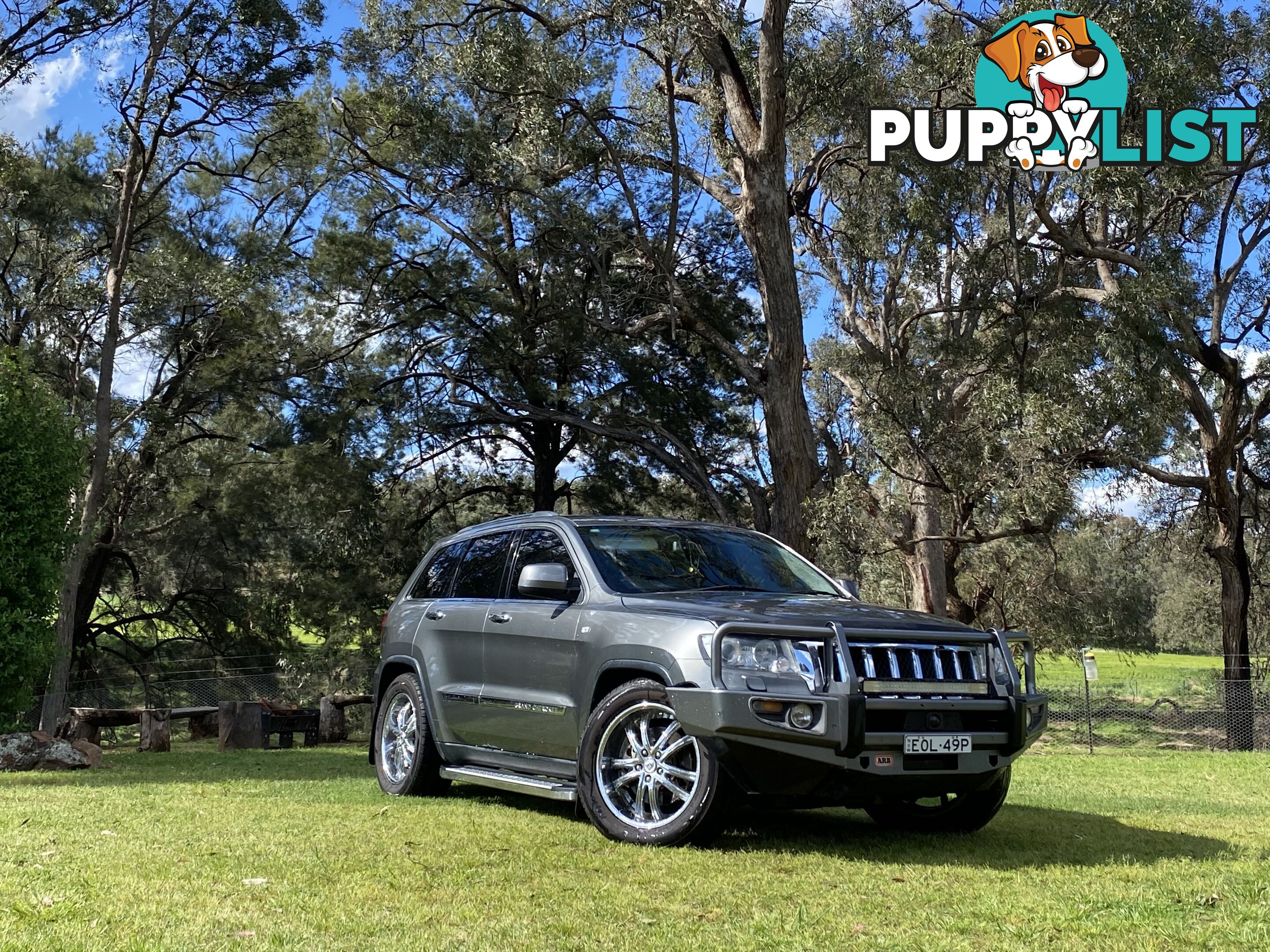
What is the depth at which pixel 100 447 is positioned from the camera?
72.0 ft

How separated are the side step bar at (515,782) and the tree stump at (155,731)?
8.56m

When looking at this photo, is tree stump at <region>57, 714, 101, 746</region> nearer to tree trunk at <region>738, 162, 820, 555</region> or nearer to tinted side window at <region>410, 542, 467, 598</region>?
tinted side window at <region>410, 542, 467, 598</region>

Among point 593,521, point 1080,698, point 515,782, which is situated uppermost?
point 593,521

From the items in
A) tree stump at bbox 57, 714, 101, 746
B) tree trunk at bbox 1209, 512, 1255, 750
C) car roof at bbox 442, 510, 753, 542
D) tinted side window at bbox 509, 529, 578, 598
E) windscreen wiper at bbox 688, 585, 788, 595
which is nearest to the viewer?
windscreen wiper at bbox 688, 585, 788, 595

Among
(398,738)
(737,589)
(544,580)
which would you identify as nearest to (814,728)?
(737,589)

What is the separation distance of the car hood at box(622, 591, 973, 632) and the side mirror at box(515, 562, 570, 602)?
0.38 meters

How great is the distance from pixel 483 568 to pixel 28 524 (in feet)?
22.1

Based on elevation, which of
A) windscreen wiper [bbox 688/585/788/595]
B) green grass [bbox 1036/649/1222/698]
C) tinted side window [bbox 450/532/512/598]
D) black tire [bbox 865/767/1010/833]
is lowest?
green grass [bbox 1036/649/1222/698]

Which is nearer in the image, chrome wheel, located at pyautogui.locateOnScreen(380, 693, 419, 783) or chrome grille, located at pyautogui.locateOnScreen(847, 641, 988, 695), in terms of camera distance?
chrome grille, located at pyautogui.locateOnScreen(847, 641, 988, 695)

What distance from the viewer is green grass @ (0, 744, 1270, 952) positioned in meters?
4.30

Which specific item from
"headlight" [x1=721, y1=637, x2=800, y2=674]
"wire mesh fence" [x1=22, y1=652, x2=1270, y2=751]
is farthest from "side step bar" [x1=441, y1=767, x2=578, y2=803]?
"wire mesh fence" [x1=22, y1=652, x2=1270, y2=751]

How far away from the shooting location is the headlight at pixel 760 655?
5.95 meters

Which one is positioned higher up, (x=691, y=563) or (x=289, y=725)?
(x=691, y=563)

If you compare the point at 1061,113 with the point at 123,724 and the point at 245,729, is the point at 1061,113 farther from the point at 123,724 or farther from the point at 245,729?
the point at 123,724
